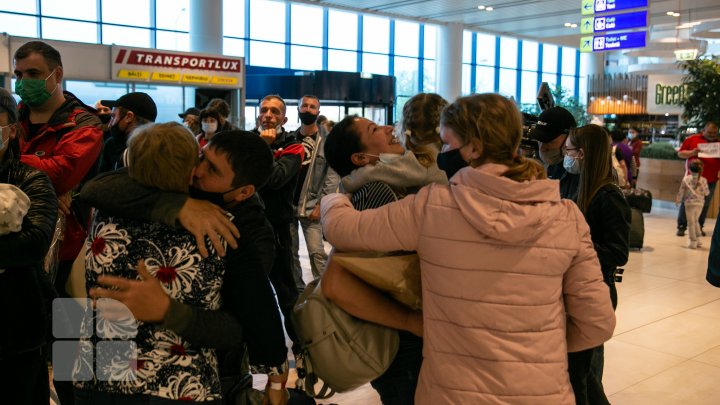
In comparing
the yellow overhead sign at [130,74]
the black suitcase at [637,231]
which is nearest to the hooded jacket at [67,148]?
the black suitcase at [637,231]

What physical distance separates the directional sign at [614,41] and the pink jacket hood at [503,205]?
13.2 m

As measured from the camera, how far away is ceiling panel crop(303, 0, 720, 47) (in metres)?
22.2

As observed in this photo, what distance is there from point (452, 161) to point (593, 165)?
149 cm

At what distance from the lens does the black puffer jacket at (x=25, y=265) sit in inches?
82.2

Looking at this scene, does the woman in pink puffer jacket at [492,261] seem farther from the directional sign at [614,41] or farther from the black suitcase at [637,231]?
the directional sign at [614,41]

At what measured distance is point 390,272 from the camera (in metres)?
1.92

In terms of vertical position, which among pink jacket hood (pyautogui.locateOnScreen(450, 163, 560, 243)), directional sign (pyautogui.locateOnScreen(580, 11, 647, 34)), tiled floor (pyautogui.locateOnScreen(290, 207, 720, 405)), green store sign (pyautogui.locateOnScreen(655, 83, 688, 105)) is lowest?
tiled floor (pyautogui.locateOnScreen(290, 207, 720, 405))

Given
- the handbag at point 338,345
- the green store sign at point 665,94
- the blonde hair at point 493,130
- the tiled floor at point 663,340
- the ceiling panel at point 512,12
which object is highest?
the ceiling panel at point 512,12

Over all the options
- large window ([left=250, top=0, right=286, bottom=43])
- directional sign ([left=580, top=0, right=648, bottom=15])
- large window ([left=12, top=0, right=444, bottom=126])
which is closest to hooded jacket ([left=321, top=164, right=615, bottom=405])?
directional sign ([left=580, top=0, right=648, bottom=15])

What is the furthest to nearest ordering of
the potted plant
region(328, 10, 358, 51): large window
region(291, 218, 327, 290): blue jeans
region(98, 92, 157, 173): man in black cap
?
region(328, 10, 358, 51): large window, the potted plant, region(291, 218, 327, 290): blue jeans, region(98, 92, 157, 173): man in black cap

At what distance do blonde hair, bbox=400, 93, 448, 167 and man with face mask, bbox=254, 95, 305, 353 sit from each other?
2.23 meters

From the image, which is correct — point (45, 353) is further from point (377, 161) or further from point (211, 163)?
point (377, 161)

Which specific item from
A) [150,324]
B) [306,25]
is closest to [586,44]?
[306,25]

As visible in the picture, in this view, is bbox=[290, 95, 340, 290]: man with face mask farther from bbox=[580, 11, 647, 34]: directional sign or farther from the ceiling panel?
the ceiling panel
